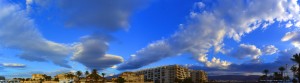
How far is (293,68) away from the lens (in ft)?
523

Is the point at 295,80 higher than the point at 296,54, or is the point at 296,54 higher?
the point at 296,54

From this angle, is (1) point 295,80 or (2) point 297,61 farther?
(1) point 295,80

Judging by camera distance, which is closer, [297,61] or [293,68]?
[297,61]

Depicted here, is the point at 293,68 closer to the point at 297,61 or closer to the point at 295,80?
the point at 295,80

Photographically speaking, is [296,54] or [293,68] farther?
[293,68]

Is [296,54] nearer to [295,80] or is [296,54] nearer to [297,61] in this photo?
[297,61]

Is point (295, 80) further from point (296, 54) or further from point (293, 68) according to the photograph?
point (296, 54)

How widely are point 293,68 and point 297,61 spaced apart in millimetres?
36868

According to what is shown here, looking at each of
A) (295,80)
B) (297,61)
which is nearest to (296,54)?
(297,61)

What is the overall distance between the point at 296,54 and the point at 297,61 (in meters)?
2.45

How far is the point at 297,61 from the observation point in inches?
4924

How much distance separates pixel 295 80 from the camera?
157m

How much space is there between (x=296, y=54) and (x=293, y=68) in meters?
37.6
